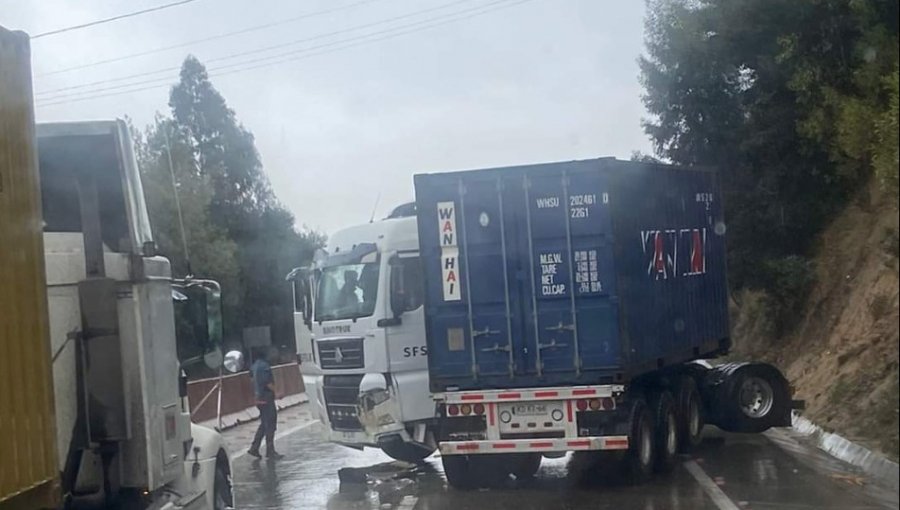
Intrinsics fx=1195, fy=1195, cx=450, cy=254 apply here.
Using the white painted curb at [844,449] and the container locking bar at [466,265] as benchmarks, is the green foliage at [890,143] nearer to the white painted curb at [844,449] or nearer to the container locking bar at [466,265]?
the white painted curb at [844,449]

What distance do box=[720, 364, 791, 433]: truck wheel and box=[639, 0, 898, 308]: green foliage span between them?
152 inches

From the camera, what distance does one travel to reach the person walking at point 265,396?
17781mm

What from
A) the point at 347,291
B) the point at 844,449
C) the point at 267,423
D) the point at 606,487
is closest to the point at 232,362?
the point at 606,487

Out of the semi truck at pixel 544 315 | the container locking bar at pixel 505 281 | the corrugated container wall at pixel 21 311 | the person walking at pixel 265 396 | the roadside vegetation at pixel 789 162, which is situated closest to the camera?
the corrugated container wall at pixel 21 311

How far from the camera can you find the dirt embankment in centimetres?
1537

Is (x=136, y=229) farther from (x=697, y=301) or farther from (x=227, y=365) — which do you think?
(x=697, y=301)

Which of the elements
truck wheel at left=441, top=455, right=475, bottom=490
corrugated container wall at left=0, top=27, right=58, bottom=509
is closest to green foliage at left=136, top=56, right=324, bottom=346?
truck wheel at left=441, top=455, right=475, bottom=490

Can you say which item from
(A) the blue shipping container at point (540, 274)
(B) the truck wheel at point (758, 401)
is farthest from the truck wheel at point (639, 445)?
(B) the truck wheel at point (758, 401)

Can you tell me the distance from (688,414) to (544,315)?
3397 millimetres

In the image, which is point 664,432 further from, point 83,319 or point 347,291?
point 83,319

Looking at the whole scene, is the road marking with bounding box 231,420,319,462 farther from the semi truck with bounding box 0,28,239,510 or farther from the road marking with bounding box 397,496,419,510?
the semi truck with bounding box 0,28,239,510

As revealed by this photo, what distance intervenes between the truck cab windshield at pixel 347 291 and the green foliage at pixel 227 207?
10703 mm

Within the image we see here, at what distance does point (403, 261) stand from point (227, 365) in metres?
6.12

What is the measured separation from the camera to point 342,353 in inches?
603
